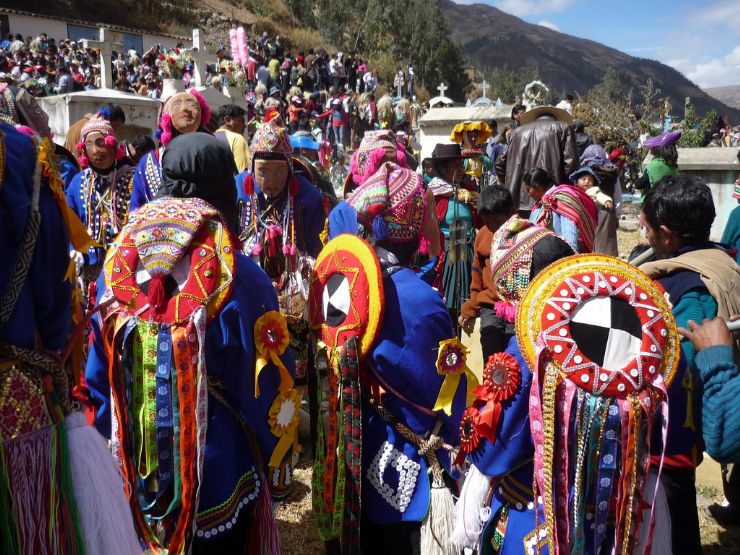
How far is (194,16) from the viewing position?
4644cm

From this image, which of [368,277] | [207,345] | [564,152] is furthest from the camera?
[564,152]

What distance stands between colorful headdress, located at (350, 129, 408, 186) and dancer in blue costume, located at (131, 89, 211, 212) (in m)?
1.22

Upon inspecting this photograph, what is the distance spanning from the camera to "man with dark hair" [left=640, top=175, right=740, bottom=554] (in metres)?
2.19

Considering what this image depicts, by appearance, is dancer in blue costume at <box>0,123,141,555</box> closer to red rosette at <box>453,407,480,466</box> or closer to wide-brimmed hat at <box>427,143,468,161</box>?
red rosette at <box>453,407,480,466</box>

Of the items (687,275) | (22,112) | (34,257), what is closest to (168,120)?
(22,112)

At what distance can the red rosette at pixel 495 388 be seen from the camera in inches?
74.1

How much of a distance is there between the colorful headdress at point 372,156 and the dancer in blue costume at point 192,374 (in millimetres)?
1231

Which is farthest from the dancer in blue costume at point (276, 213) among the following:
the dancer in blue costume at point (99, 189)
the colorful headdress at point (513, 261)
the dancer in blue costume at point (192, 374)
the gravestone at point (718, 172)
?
the gravestone at point (718, 172)

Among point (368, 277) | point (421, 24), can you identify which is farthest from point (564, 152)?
point (421, 24)

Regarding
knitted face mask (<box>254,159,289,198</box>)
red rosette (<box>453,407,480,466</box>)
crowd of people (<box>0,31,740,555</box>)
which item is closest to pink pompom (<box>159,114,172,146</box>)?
knitted face mask (<box>254,159,289,198</box>)

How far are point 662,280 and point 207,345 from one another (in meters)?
1.64

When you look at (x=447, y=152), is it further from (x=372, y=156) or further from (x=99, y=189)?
(x=99, y=189)

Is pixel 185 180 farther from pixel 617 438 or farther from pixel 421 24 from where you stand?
pixel 421 24

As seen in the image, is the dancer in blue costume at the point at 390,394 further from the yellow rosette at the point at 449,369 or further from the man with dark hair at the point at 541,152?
the man with dark hair at the point at 541,152
